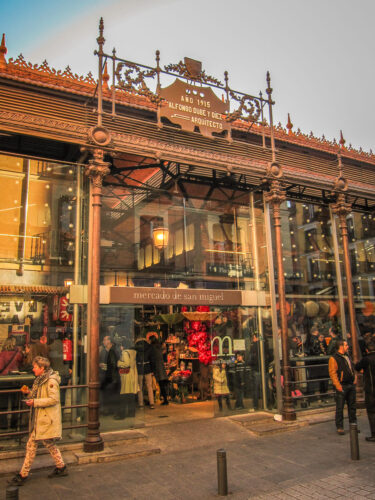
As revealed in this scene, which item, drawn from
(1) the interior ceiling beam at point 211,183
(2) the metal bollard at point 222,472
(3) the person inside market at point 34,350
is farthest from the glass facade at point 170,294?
(2) the metal bollard at point 222,472

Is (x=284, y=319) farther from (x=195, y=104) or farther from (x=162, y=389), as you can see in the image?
(x=195, y=104)

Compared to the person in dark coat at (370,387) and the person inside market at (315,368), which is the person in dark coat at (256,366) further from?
the person in dark coat at (370,387)

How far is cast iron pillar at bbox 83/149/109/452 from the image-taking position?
772cm

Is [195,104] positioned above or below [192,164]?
above

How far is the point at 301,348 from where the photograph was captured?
1151 centimetres

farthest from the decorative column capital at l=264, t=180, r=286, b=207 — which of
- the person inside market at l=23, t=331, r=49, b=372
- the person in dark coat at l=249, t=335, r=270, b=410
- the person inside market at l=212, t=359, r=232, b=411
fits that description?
the person inside market at l=23, t=331, r=49, b=372

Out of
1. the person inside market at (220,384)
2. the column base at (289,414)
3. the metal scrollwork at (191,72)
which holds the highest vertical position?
the metal scrollwork at (191,72)

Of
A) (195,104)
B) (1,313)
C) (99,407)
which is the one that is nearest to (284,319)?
(99,407)

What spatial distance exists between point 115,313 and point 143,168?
368 centimetres

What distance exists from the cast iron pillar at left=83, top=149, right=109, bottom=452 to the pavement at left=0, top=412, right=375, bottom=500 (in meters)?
0.64

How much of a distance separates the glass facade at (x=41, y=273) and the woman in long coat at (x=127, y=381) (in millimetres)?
929

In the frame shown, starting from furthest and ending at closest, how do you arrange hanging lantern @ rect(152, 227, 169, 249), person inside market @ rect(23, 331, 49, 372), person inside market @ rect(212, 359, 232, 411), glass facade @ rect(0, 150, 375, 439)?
hanging lantern @ rect(152, 227, 169, 249) → person inside market @ rect(212, 359, 232, 411) → glass facade @ rect(0, 150, 375, 439) → person inside market @ rect(23, 331, 49, 372)

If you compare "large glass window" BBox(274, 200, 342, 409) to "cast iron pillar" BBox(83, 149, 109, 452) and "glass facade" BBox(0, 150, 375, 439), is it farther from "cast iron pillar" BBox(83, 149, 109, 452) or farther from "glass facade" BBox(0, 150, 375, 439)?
"cast iron pillar" BBox(83, 149, 109, 452)

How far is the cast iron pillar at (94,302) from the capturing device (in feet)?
25.3
